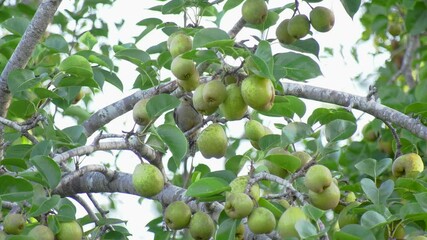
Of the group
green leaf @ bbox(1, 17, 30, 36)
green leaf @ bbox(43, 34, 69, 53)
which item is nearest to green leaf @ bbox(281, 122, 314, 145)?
green leaf @ bbox(43, 34, 69, 53)

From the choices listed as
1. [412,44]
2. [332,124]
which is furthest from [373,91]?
[412,44]

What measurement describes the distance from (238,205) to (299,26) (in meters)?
0.46

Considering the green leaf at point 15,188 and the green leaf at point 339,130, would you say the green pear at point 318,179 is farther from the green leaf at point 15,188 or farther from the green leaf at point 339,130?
the green leaf at point 15,188

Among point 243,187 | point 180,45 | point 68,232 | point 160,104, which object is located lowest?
point 68,232

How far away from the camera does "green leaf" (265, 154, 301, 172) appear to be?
68.2 inches

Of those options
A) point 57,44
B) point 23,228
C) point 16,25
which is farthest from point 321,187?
point 16,25

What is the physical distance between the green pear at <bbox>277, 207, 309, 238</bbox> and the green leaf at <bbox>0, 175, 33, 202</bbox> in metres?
0.48

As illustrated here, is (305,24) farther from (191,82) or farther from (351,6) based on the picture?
(191,82)

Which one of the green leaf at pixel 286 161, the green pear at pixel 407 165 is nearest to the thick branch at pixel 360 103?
the green pear at pixel 407 165

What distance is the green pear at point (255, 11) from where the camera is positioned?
1845 millimetres

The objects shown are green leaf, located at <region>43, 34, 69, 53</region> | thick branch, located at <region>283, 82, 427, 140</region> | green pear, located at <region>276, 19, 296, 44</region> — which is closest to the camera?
green pear, located at <region>276, 19, 296, 44</region>

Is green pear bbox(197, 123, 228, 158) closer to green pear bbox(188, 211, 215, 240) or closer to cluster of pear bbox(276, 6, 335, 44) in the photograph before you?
green pear bbox(188, 211, 215, 240)

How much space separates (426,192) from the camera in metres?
1.70

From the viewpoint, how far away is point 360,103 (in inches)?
80.6
